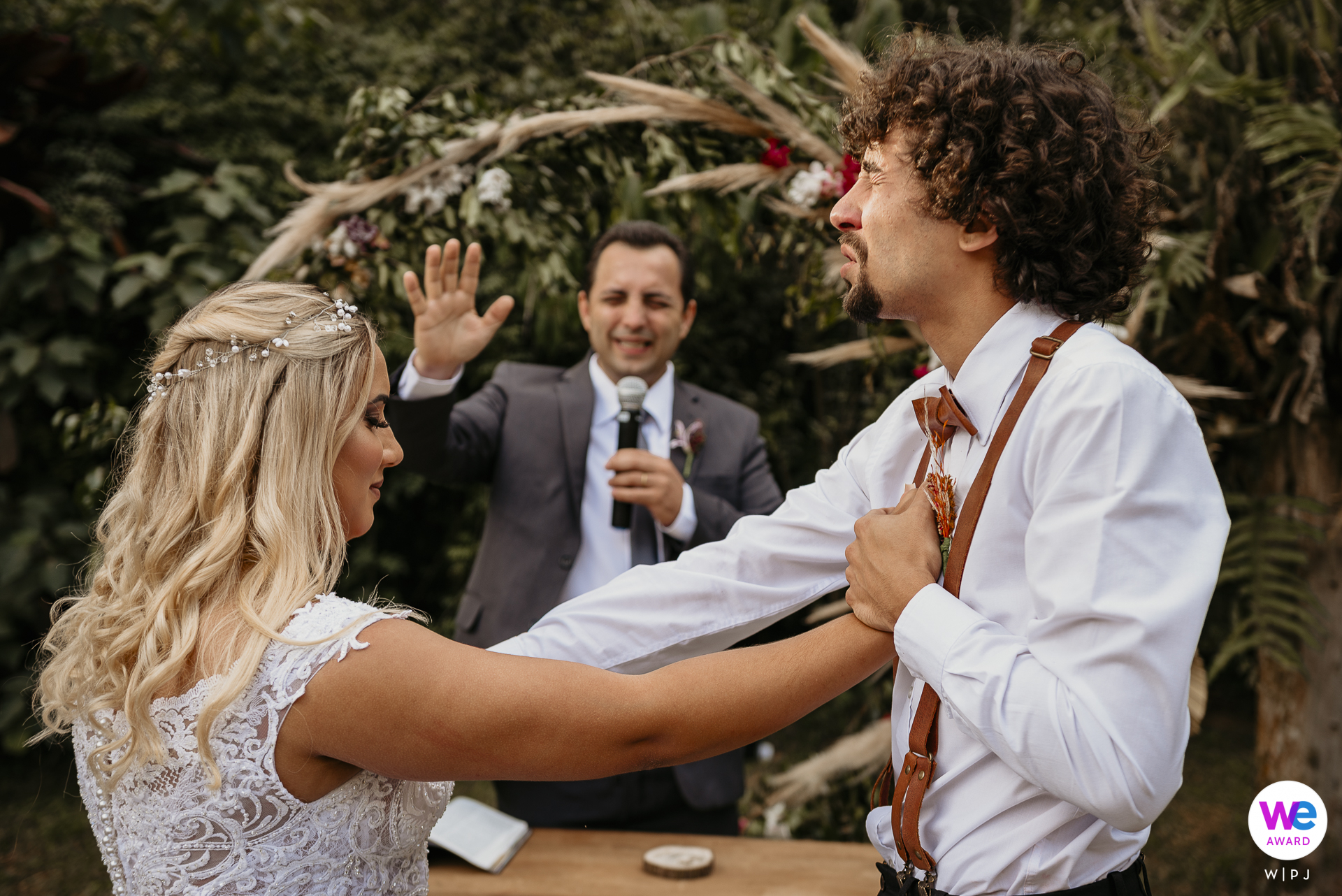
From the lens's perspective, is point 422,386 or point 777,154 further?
point 777,154

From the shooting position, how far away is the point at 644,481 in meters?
2.86

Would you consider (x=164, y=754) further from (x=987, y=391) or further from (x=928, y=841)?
(x=987, y=391)

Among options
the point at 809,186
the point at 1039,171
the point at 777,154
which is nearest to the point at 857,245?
the point at 1039,171

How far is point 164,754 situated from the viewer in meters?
1.40

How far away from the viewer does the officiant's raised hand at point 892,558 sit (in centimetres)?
144

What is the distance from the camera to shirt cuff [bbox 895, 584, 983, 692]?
1.31 m

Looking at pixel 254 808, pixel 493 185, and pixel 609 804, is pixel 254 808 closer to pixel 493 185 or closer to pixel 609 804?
pixel 609 804

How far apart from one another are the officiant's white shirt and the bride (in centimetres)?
25

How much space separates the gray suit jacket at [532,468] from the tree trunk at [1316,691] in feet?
6.12

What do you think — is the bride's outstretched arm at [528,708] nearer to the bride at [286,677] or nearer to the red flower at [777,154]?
the bride at [286,677]

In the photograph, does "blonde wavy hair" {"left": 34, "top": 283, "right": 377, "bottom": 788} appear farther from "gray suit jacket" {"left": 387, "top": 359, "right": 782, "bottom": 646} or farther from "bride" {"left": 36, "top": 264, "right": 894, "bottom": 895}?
"gray suit jacket" {"left": 387, "top": 359, "right": 782, "bottom": 646}

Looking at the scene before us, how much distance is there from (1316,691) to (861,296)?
9.64 ft

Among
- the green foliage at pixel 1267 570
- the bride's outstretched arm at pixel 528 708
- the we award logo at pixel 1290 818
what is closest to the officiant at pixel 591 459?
the bride's outstretched arm at pixel 528 708


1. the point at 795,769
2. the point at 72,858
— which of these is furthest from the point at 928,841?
the point at 72,858
